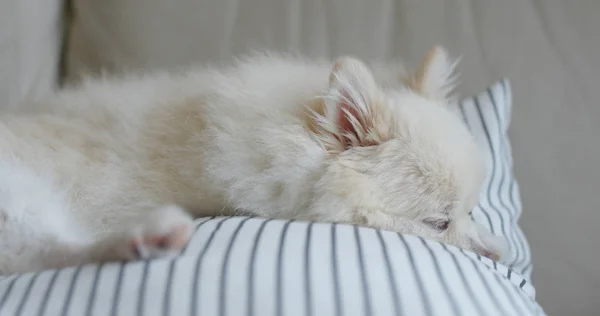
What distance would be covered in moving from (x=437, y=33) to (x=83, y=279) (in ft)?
4.05

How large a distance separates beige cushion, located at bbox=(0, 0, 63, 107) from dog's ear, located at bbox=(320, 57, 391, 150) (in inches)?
41.4

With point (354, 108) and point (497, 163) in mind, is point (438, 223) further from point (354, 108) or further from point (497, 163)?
point (497, 163)

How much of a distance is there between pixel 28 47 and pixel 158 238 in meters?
1.17

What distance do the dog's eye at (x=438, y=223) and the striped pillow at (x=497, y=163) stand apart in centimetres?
22

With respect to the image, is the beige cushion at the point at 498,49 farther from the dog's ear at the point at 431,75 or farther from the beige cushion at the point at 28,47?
the dog's ear at the point at 431,75

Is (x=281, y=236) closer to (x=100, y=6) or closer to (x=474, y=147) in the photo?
(x=474, y=147)

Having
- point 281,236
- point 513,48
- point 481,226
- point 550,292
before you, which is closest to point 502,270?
point 481,226

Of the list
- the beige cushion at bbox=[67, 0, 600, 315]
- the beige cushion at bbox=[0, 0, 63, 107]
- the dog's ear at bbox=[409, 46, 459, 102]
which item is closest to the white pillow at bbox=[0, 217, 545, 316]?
the dog's ear at bbox=[409, 46, 459, 102]

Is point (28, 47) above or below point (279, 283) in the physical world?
below

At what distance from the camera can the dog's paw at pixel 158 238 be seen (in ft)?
2.78

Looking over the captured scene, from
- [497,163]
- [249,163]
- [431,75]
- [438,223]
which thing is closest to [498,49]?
[497,163]

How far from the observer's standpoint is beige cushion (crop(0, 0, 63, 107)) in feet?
5.53

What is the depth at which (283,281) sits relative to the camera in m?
0.81

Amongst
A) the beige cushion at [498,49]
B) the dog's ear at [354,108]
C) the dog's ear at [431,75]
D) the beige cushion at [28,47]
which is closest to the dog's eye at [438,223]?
the dog's ear at [354,108]
